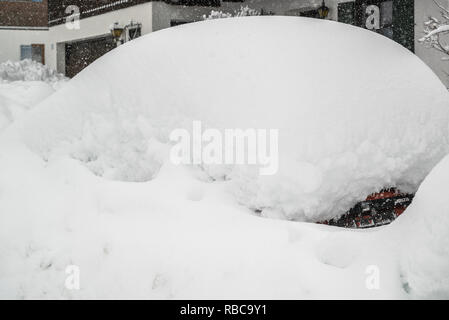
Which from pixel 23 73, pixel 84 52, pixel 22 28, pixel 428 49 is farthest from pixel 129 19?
pixel 22 28

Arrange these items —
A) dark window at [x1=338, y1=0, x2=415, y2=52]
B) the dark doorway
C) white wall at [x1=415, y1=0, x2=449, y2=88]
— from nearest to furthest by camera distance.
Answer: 1. white wall at [x1=415, y1=0, x2=449, y2=88]
2. dark window at [x1=338, y1=0, x2=415, y2=52]
3. the dark doorway

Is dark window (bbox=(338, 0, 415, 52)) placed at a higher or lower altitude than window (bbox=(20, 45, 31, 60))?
higher

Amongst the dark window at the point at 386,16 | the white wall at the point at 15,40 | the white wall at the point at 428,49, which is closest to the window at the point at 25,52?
the white wall at the point at 15,40

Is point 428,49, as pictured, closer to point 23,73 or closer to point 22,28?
point 23,73

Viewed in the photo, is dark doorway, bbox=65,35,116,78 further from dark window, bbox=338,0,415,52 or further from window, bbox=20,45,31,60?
dark window, bbox=338,0,415,52

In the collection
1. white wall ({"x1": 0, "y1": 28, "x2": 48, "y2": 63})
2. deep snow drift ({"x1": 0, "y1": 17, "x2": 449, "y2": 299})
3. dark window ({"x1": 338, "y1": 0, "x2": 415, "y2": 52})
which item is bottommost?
deep snow drift ({"x1": 0, "y1": 17, "x2": 449, "y2": 299})

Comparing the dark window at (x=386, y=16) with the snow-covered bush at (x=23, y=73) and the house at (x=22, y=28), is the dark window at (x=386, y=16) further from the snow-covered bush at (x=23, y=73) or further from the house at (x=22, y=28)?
the house at (x=22, y=28)

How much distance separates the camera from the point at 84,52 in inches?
762

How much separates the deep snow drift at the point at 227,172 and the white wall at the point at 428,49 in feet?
23.6

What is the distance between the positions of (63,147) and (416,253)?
231 centimetres

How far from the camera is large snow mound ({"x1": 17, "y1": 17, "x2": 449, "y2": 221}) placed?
2.95 meters

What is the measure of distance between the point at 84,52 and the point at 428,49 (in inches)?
525

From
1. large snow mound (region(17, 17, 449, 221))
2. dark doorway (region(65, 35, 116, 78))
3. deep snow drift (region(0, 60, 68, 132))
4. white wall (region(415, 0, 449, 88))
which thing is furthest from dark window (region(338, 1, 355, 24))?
large snow mound (region(17, 17, 449, 221))

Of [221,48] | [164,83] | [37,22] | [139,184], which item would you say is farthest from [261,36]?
[37,22]
